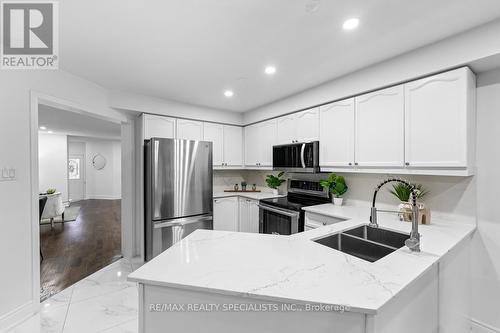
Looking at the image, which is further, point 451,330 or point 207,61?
point 207,61

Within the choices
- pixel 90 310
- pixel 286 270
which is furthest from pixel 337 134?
pixel 90 310

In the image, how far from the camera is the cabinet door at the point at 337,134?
8.28 ft

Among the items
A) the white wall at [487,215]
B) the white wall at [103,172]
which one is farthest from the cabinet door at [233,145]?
the white wall at [103,172]

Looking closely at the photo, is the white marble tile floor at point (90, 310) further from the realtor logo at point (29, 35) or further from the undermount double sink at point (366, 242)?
the realtor logo at point (29, 35)

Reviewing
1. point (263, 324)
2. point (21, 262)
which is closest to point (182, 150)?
point (21, 262)

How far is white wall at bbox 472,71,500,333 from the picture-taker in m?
1.86

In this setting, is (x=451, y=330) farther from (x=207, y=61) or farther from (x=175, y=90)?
(x=175, y=90)

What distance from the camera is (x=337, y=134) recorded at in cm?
266

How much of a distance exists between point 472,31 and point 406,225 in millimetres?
1579

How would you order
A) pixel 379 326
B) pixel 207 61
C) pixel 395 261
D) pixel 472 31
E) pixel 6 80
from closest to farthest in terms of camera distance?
pixel 379 326 < pixel 395 261 < pixel 472 31 < pixel 6 80 < pixel 207 61

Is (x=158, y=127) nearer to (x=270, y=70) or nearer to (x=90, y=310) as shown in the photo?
(x=270, y=70)

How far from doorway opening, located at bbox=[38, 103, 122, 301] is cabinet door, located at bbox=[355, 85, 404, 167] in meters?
3.40

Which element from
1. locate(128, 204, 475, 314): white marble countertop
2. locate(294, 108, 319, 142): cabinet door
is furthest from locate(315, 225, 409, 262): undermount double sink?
locate(294, 108, 319, 142): cabinet door

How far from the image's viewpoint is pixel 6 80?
190 cm
